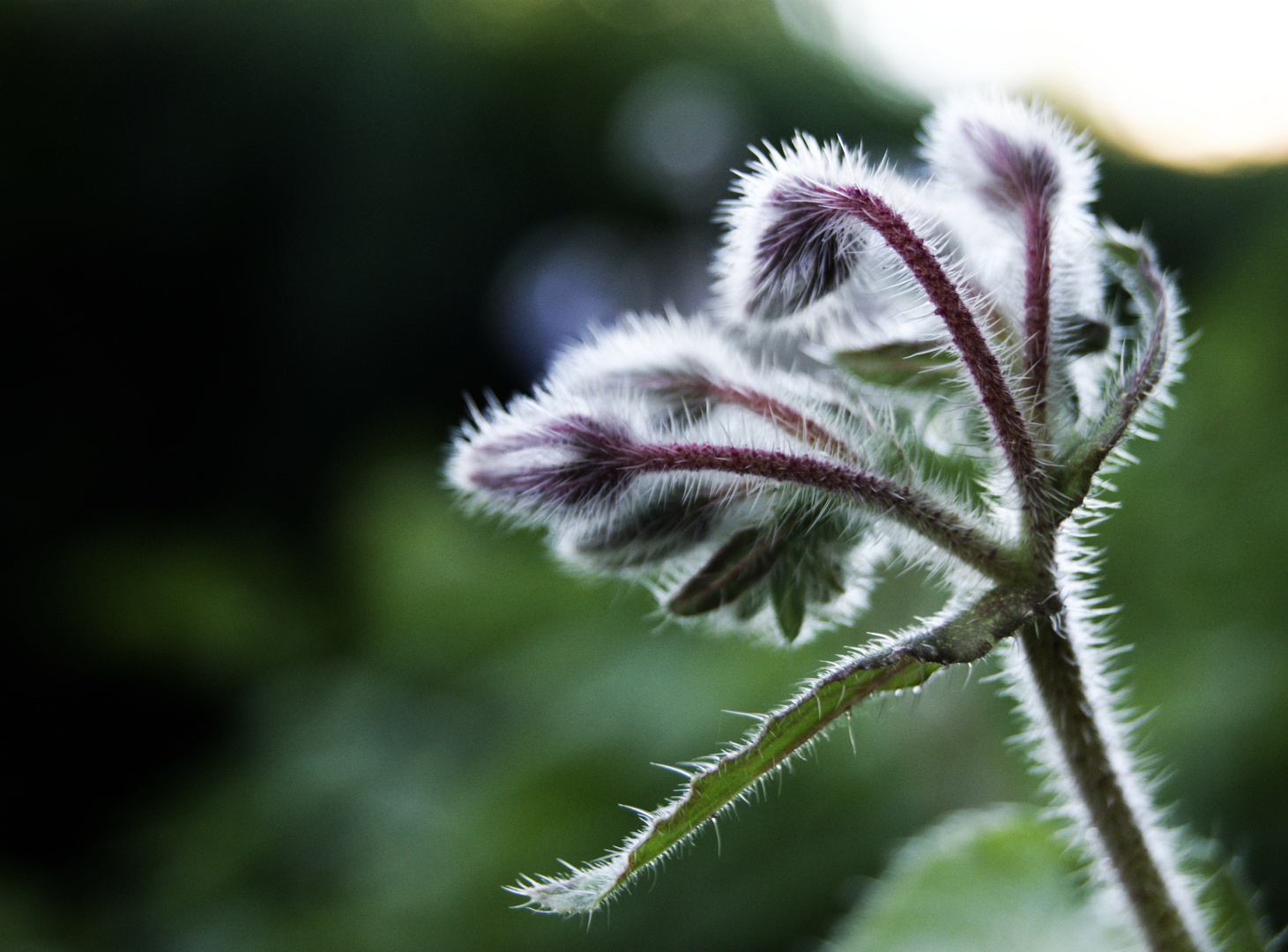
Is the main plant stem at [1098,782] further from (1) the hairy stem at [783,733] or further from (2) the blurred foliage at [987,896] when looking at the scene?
(2) the blurred foliage at [987,896]

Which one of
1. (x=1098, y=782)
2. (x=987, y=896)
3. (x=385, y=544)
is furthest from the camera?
(x=385, y=544)

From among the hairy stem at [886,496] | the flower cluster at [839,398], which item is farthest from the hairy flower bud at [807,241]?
the hairy stem at [886,496]

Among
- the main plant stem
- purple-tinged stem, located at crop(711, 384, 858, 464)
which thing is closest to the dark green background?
the main plant stem

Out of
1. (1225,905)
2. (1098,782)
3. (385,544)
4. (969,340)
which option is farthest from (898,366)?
(385,544)

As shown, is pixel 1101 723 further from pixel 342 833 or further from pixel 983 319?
pixel 342 833

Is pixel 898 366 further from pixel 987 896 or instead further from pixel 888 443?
pixel 987 896

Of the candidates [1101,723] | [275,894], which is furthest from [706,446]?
[275,894]

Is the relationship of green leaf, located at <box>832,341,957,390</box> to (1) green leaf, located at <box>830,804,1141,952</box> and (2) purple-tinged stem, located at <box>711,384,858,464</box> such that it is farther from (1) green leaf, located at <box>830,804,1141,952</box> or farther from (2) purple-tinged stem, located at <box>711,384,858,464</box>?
(1) green leaf, located at <box>830,804,1141,952</box>
